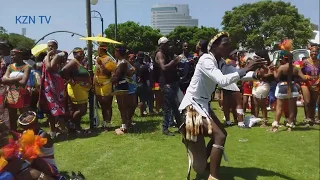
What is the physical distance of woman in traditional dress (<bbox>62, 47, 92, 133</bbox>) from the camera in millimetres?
7598

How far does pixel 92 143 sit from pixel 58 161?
1185mm

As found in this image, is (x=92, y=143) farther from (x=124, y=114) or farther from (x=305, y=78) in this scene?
(x=305, y=78)

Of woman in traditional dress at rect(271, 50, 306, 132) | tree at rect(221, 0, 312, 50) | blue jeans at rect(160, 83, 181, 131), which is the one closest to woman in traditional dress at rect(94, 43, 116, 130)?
blue jeans at rect(160, 83, 181, 131)

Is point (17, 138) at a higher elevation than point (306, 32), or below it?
below

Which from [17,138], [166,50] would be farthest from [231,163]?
[17,138]

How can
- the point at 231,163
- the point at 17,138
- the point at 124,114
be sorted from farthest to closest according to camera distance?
the point at 124,114 → the point at 231,163 → the point at 17,138

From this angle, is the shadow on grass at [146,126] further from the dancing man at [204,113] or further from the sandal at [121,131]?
the dancing man at [204,113]

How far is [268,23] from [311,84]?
4145cm

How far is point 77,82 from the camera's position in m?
7.68

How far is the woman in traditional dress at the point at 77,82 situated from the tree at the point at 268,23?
3701cm

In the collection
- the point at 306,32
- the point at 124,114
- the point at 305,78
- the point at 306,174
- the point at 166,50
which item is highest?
the point at 306,32

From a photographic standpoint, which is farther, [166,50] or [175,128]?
[175,128]

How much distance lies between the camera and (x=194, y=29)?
52438mm

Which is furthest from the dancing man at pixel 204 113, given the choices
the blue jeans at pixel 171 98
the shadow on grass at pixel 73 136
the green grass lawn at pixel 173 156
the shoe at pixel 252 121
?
the shoe at pixel 252 121
